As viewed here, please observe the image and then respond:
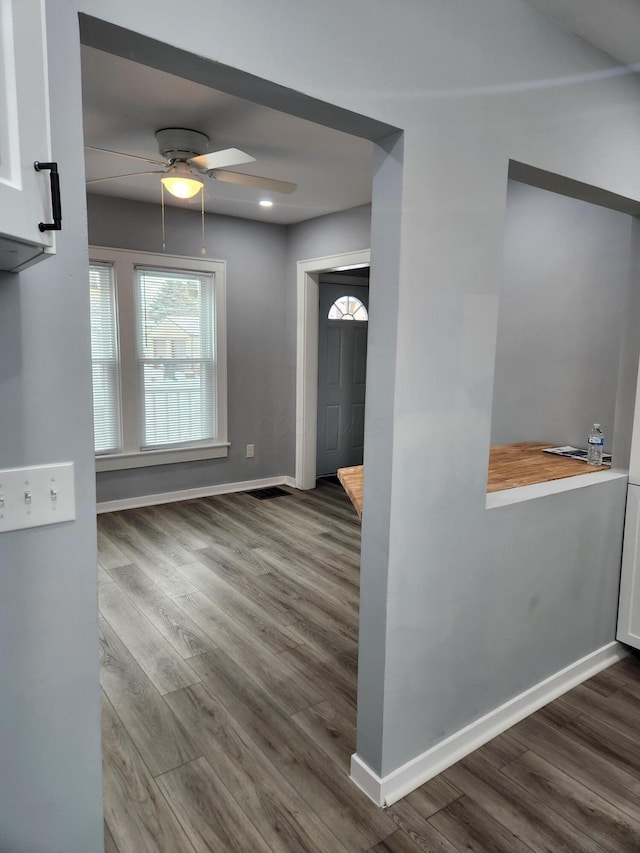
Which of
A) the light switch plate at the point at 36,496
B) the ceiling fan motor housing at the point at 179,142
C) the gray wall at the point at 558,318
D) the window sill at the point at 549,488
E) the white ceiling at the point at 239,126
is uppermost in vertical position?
the white ceiling at the point at 239,126

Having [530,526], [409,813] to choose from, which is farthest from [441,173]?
[409,813]

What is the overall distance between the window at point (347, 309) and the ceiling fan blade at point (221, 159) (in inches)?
118

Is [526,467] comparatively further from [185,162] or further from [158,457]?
[158,457]

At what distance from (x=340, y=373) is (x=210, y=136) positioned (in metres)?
3.18

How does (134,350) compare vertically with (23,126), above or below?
below

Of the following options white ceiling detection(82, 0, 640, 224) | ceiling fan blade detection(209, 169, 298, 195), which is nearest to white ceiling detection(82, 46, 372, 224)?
white ceiling detection(82, 0, 640, 224)

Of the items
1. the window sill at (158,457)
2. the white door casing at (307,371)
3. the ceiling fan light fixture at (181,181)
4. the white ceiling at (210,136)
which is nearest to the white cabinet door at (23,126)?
Answer: the white ceiling at (210,136)

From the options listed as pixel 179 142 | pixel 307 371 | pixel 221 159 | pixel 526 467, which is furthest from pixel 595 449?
pixel 307 371

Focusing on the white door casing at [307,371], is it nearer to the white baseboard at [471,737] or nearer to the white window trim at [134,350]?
the white window trim at [134,350]

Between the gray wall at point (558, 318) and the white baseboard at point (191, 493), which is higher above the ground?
the gray wall at point (558, 318)

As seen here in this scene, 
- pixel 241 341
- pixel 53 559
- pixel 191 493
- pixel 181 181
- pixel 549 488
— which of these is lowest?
pixel 191 493

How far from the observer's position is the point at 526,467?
8.41 feet

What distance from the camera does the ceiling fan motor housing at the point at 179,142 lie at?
290 centimetres

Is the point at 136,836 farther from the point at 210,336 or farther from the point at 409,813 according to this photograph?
the point at 210,336
